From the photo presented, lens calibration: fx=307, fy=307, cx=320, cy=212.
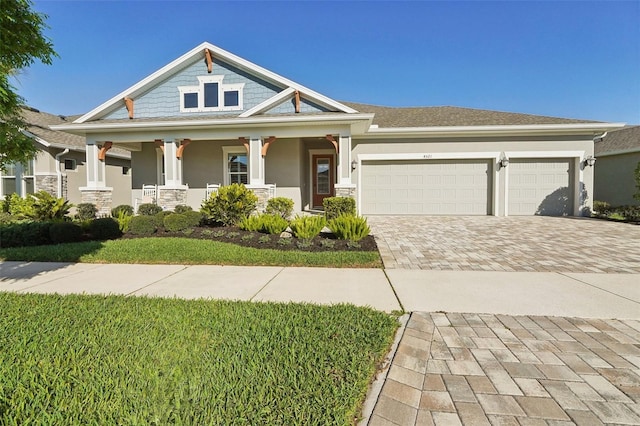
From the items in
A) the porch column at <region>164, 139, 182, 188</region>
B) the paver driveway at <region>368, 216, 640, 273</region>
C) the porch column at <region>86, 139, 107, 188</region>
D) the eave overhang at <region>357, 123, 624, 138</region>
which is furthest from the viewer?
the eave overhang at <region>357, 123, 624, 138</region>

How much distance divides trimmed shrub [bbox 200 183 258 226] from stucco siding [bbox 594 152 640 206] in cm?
1806

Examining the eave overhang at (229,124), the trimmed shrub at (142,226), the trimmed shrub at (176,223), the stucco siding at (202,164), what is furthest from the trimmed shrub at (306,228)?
the stucco siding at (202,164)

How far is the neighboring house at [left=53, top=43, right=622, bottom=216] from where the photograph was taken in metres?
11.8

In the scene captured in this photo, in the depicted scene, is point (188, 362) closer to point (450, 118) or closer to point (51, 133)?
point (450, 118)

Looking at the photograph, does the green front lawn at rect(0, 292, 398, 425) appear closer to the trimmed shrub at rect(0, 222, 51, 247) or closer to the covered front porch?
the trimmed shrub at rect(0, 222, 51, 247)

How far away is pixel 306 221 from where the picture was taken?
7.44m

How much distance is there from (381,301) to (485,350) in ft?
4.55

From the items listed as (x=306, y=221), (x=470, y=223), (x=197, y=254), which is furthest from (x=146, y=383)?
(x=470, y=223)

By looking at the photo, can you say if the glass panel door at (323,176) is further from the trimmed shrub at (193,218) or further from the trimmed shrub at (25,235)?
the trimmed shrub at (25,235)

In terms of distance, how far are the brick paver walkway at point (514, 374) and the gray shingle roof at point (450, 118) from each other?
11552 mm

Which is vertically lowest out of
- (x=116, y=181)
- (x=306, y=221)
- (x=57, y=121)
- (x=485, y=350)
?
(x=485, y=350)

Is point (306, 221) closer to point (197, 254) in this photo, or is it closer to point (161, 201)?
point (197, 254)

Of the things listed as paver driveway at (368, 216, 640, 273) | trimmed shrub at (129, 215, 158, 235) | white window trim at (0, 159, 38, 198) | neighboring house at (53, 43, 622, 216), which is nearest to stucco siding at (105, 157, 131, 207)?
white window trim at (0, 159, 38, 198)

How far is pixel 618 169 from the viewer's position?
15594mm
